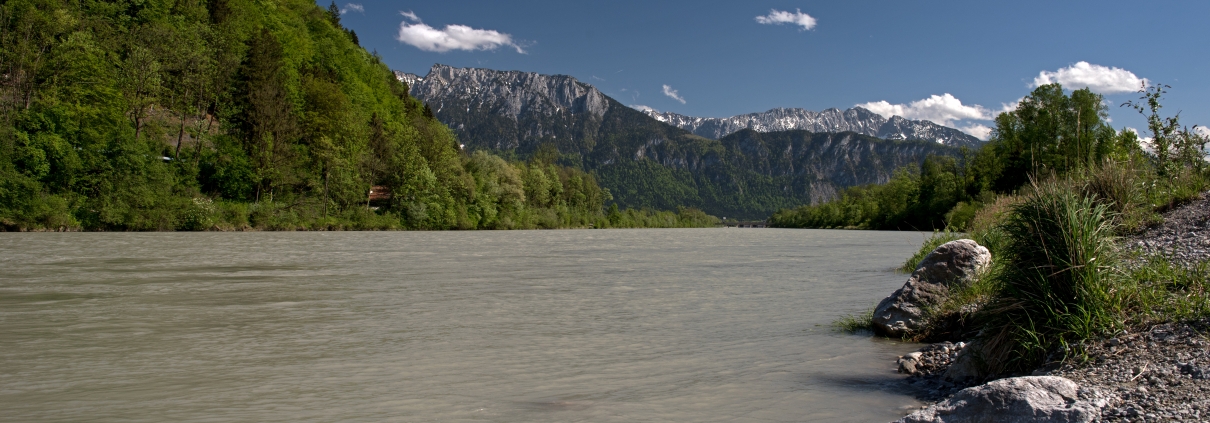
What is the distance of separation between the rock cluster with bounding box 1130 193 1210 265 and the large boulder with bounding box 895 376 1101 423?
3863 millimetres

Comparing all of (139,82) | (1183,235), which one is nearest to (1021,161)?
(1183,235)

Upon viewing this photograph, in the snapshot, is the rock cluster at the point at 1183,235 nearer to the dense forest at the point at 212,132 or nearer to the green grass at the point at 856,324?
the green grass at the point at 856,324

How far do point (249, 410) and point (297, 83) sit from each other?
81927 millimetres

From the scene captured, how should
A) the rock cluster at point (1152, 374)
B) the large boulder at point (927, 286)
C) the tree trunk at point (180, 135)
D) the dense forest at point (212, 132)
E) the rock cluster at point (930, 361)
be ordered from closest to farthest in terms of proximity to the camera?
the rock cluster at point (1152, 374) → the rock cluster at point (930, 361) → the large boulder at point (927, 286) → the dense forest at point (212, 132) → the tree trunk at point (180, 135)

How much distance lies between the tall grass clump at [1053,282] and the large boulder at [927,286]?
3218mm

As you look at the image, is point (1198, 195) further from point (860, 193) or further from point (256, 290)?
point (860, 193)

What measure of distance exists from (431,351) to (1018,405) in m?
6.48

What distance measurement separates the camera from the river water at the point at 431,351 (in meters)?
5.98

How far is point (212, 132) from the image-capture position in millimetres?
66938

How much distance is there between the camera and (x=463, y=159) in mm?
103000

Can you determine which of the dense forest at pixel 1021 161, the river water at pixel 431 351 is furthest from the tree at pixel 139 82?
the dense forest at pixel 1021 161

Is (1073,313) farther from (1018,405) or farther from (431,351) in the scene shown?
(431,351)

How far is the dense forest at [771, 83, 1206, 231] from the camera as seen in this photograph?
1469 centimetres

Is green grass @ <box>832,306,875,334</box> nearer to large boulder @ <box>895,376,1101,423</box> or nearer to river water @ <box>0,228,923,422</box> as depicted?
river water @ <box>0,228,923,422</box>
